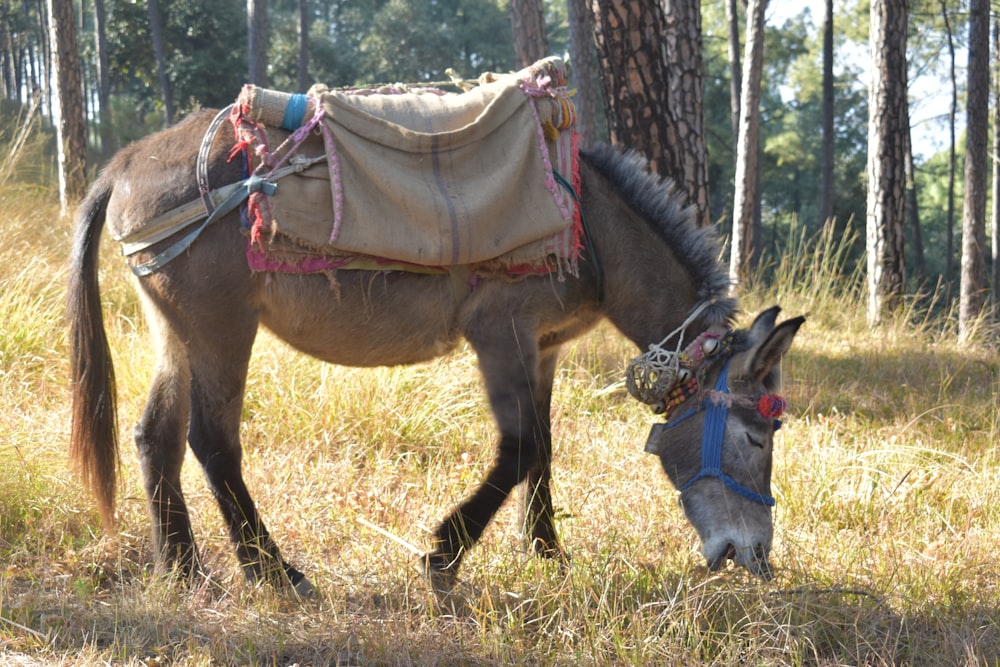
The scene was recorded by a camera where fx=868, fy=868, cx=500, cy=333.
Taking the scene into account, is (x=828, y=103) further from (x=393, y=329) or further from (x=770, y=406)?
(x=393, y=329)

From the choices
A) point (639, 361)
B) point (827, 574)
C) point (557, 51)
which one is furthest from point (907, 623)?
point (557, 51)

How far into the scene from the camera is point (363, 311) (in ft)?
11.3

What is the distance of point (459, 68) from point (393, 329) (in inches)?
1605

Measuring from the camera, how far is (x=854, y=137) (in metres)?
44.0

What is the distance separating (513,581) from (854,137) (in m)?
45.7

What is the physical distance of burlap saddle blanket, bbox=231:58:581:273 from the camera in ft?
10.7

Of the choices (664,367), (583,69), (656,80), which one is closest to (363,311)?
(664,367)

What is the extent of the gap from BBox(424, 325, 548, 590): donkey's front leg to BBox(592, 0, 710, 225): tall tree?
3.13 metres

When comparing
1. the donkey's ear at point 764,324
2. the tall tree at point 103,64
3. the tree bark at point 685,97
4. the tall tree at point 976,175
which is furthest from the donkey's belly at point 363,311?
the tall tree at point 103,64

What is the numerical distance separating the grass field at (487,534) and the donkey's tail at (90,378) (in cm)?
31

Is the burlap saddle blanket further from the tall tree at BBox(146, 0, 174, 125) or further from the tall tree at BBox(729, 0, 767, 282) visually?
the tall tree at BBox(146, 0, 174, 125)

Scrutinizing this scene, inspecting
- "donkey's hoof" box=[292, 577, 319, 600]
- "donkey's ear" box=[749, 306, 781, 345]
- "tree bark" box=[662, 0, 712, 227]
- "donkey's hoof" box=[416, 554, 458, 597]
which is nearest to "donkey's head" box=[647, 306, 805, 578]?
"donkey's ear" box=[749, 306, 781, 345]

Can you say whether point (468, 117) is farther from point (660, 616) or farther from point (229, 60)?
point (229, 60)

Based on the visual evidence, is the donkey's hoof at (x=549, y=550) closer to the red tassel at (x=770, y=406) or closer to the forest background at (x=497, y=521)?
the forest background at (x=497, y=521)
